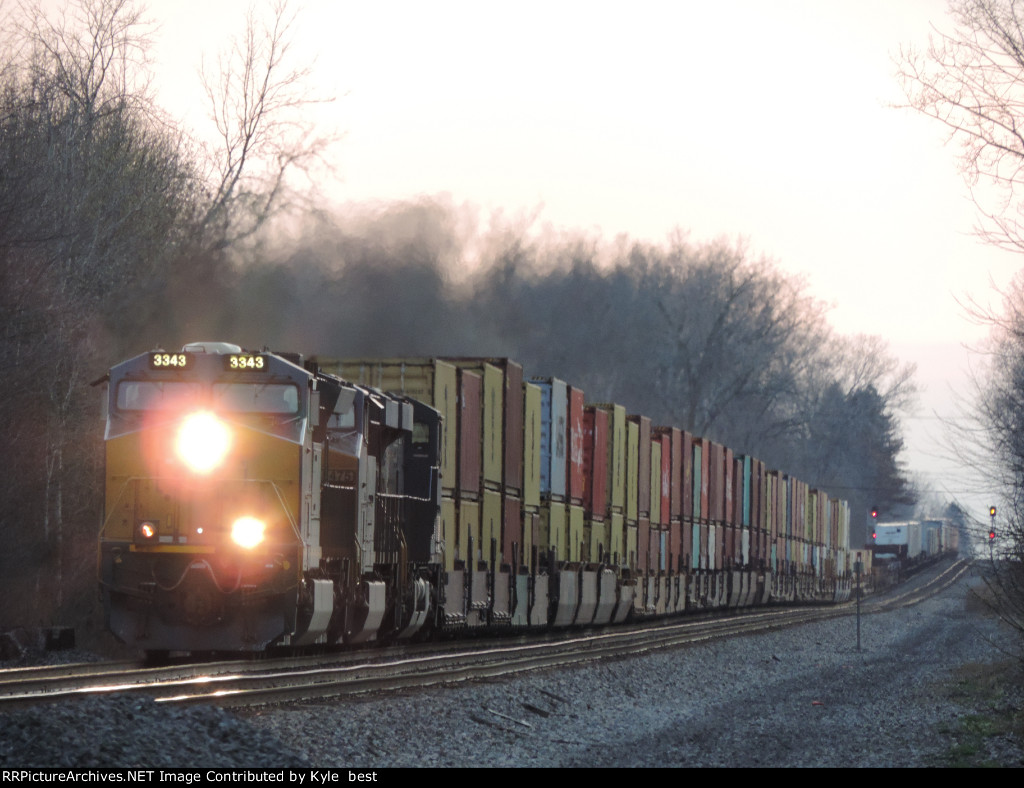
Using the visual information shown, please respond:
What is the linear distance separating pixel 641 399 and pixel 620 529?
3774 centimetres

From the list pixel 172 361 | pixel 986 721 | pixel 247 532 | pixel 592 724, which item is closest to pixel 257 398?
pixel 172 361

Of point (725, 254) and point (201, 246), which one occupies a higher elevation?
point (725, 254)

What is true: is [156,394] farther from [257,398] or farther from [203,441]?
[257,398]

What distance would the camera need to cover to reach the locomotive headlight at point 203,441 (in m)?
14.8

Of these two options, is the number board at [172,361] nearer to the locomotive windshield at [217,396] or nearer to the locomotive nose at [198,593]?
the locomotive windshield at [217,396]

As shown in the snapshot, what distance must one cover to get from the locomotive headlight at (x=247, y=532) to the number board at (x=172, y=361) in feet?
6.24

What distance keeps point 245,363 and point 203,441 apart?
0.98 m

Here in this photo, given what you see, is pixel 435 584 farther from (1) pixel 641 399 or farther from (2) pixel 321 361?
(1) pixel 641 399

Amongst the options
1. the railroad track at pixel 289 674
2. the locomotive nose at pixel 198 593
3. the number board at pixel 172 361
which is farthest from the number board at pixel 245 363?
the railroad track at pixel 289 674

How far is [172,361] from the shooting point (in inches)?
596

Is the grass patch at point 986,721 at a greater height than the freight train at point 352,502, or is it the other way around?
the freight train at point 352,502

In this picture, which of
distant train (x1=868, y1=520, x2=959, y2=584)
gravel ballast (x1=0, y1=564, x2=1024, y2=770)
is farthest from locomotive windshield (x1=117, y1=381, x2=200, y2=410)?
distant train (x1=868, y1=520, x2=959, y2=584)

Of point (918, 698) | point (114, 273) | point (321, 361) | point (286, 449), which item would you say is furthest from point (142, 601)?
point (114, 273)

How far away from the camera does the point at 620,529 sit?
30078 millimetres
